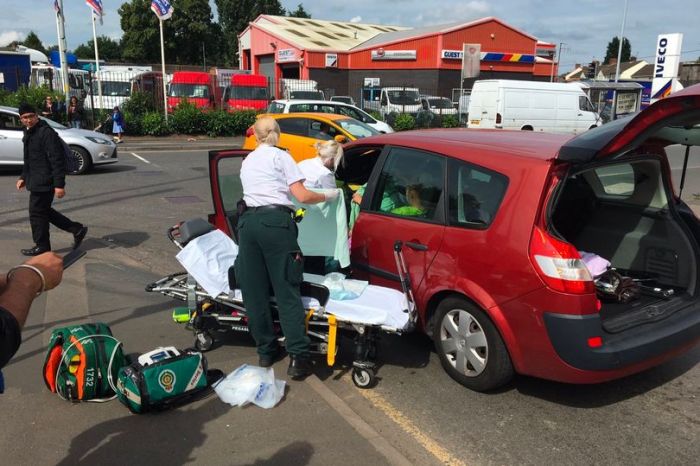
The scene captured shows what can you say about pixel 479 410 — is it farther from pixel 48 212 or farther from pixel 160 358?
pixel 48 212

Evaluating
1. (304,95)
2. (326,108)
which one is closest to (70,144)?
(326,108)

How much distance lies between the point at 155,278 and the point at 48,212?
171cm

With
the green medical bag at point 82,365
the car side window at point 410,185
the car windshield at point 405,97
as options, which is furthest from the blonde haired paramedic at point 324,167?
the car windshield at point 405,97

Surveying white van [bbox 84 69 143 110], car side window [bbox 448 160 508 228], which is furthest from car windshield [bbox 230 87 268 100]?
car side window [bbox 448 160 508 228]

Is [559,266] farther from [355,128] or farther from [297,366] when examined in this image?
[355,128]

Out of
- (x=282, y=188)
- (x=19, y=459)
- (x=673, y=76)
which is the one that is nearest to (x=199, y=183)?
(x=282, y=188)

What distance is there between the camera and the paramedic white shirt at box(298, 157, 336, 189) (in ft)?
15.2

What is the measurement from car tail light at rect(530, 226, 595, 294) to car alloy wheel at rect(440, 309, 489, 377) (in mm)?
571

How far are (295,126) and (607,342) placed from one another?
1105 cm

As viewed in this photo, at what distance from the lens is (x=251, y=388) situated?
358 centimetres

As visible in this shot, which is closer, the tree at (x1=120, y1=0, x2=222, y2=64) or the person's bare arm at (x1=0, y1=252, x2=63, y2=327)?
the person's bare arm at (x1=0, y1=252, x2=63, y2=327)

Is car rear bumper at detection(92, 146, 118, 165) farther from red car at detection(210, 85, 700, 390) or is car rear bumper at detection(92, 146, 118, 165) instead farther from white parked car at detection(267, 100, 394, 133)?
red car at detection(210, 85, 700, 390)

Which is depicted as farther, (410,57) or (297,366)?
(410,57)

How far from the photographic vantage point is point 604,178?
440cm
